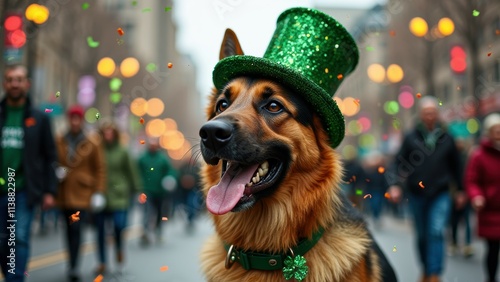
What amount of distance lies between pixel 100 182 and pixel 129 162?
110 centimetres

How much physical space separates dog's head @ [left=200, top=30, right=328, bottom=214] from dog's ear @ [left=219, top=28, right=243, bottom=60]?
24cm

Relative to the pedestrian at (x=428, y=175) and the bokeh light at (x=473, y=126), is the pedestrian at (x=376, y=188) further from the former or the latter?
the pedestrian at (x=428, y=175)

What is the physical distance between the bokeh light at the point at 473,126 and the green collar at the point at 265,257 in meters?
19.7

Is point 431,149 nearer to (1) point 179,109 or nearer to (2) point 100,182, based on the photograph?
(2) point 100,182

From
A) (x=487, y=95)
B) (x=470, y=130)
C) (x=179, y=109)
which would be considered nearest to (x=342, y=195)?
(x=470, y=130)

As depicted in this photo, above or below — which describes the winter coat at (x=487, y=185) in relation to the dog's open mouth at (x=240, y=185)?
below

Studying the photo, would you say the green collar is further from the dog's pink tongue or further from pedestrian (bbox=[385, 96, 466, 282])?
pedestrian (bbox=[385, 96, 466, 282])

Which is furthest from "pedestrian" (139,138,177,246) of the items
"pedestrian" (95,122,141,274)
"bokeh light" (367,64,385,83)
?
"bokeh light" (367,64,385,83)

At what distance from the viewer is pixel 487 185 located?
6715 millimetres

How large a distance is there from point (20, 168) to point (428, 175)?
4772 mm

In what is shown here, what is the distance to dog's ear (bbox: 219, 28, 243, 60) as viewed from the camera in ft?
11.0

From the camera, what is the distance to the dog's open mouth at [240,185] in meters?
2.87

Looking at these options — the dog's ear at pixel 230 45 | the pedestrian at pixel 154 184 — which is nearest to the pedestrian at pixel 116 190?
the pedestrian at pixel 154 184

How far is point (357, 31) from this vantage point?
5.47m
